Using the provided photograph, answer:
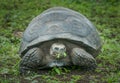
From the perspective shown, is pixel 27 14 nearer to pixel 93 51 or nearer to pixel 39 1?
pixel 39 1

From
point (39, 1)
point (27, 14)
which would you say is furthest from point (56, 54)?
point (39, 1)

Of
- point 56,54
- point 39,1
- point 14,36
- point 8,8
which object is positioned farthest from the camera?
point 39,1

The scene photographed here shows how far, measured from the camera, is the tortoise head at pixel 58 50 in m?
5.52

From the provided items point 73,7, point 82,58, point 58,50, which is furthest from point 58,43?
point 73,7

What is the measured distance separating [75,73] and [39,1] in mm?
6568

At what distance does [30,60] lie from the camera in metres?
5.56

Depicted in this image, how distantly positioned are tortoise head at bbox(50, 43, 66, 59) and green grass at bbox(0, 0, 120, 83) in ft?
0.63

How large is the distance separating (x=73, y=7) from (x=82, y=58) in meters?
5.99

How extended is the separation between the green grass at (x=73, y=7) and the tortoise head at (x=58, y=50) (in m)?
0.19

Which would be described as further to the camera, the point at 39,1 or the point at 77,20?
the point at 39,1

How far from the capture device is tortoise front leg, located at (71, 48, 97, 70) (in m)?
5.57

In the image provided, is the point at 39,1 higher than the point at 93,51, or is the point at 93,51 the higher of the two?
the point at 39,1

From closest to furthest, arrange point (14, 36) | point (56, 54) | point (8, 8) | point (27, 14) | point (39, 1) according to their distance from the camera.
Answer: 1. point (56, 54)
2. point (14, 36)
3. point (27, 14)
4. point (8, 8)
5. point (39, 1)

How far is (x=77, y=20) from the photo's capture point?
5.78 m
